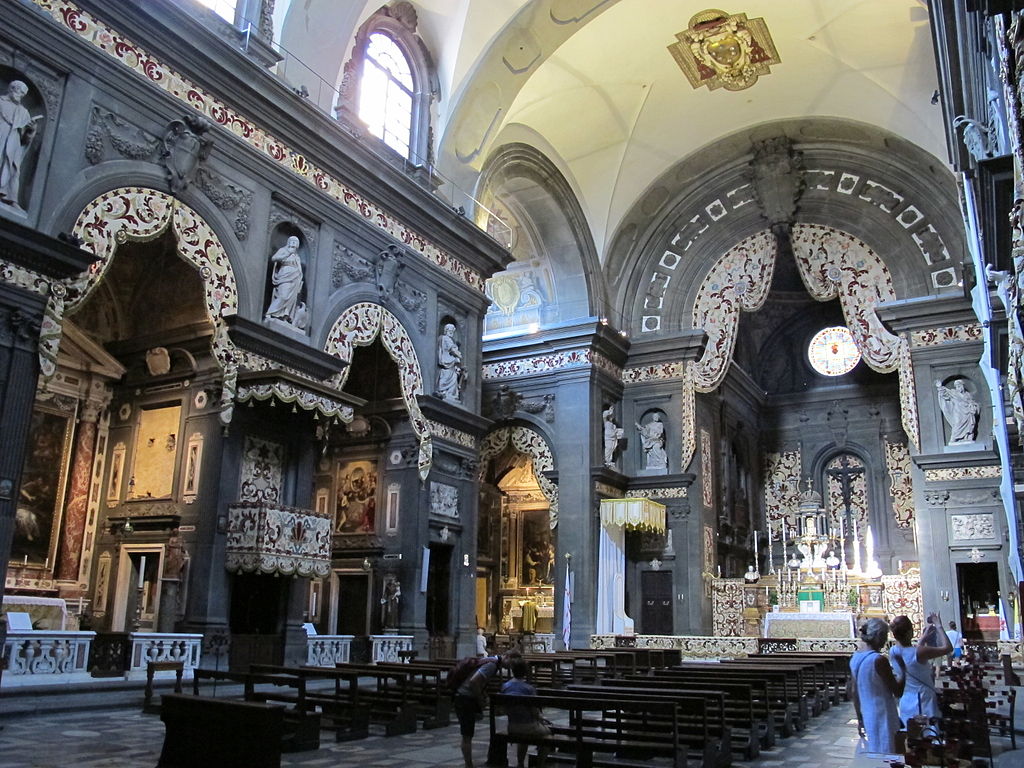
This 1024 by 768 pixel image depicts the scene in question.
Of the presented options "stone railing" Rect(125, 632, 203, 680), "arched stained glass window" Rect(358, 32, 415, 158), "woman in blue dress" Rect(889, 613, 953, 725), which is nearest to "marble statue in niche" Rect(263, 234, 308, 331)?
"arched stained glass window" Rect(358, 32, 415, 158)

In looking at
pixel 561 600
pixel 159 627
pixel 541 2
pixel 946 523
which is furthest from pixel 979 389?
pixel 159 627

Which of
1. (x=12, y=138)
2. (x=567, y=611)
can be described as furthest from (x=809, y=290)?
(x=12, y=138)

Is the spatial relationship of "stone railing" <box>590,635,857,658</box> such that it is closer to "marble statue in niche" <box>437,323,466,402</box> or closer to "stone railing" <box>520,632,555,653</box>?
"stone railing" <box>520,632,555,653</box>

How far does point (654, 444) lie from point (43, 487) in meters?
15.3

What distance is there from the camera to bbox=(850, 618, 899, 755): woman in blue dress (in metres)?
5.72

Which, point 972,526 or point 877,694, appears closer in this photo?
point 877,694

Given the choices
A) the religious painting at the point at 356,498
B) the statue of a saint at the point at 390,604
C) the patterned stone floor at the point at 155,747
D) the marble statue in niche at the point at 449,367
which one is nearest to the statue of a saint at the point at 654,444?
the marble statue in niche at the point at 449,367

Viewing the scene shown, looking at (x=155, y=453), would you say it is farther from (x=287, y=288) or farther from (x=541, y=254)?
(x=541, y=254)

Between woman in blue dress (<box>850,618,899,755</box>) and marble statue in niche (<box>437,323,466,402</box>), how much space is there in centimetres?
1223

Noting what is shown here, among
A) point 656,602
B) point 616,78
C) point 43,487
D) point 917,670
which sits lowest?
point 917,670

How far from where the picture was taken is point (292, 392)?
1280 centimetres

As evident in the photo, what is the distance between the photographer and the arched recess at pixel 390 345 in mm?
14992

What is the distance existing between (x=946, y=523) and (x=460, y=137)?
→ 14.4 metres

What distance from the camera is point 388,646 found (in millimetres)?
14953
